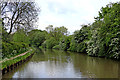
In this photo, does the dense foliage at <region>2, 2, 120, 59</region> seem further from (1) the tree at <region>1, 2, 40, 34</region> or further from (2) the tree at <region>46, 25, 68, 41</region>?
(2) the tree at <region>46, 25, 68, 41</region>

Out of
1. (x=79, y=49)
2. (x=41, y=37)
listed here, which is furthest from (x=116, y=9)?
(x=41, y=37)

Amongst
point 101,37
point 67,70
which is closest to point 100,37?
point 101,37

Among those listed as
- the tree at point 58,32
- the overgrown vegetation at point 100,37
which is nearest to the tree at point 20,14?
the overgrown vegetation at point 100,37

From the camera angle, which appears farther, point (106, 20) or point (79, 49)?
point (79, 49)

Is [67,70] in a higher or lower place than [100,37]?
lower

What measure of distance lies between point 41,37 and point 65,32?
1603 cm

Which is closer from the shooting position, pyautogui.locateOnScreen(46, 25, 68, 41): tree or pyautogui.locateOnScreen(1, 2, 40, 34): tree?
pyautogui.locateOnScreen(1, 2, 40, 34): tree

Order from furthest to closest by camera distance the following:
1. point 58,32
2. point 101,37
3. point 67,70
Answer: point 58,32 → point 101,37 → point 67,70

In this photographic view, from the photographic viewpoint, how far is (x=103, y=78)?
6.90m

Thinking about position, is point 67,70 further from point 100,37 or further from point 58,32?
point 58,32

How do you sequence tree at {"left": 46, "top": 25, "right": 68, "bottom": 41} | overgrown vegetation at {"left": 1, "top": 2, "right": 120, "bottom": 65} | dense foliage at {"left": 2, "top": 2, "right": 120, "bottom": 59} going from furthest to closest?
tree at {"left": 46, "top": 25, "right": 68, "bottom": 41}, dense foliage at {"left": 2, "top": 2, "right": 120, "bottom": 59}, overgrown vegetation at {"left": 1, "top": 2, "right": 120, "bottom": 65}

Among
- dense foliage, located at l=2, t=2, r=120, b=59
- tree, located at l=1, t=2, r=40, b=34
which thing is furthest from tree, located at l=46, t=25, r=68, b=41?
tree, located at l=1, t=2, r=40, b=34

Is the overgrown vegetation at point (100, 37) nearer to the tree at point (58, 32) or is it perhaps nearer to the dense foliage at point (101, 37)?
the dense foliage at point (101, 37)

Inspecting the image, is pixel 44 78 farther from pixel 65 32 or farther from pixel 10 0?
pixel 65 32
